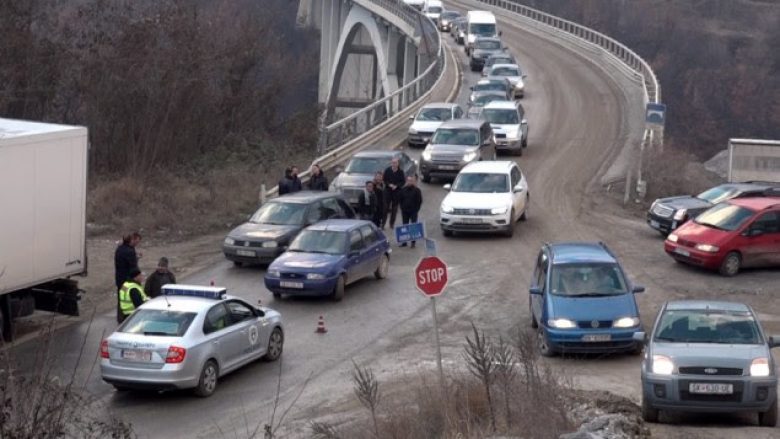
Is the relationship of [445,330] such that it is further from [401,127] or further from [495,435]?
[401,127]

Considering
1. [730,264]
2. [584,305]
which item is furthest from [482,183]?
[584,305]

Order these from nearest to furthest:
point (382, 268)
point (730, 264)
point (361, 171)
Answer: point (382, 268), point (730, 264), point (361, 171)

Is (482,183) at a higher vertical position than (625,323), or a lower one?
higher

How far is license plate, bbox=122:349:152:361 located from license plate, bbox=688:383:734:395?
6785 millimetres

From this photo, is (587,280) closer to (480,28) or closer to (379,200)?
(379,200)

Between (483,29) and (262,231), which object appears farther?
(483,29)

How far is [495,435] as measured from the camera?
1225 centimetres

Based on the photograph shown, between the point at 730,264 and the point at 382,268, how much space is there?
6.96 m

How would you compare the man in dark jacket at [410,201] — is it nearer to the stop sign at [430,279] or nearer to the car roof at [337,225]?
the car roof at [337,225]

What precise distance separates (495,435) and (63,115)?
29.5 m

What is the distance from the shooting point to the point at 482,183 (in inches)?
1129


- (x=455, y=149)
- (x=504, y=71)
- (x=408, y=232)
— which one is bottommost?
(x=455, y=149)

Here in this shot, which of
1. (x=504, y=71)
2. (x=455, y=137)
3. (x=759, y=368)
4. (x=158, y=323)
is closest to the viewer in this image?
(x=759, y=368)

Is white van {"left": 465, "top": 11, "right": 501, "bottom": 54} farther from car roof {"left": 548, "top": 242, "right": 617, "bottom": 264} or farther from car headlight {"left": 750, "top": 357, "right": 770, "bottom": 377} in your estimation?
car headlight {"left": 750, "top": 357, "right": 770, "bottom": 377}
